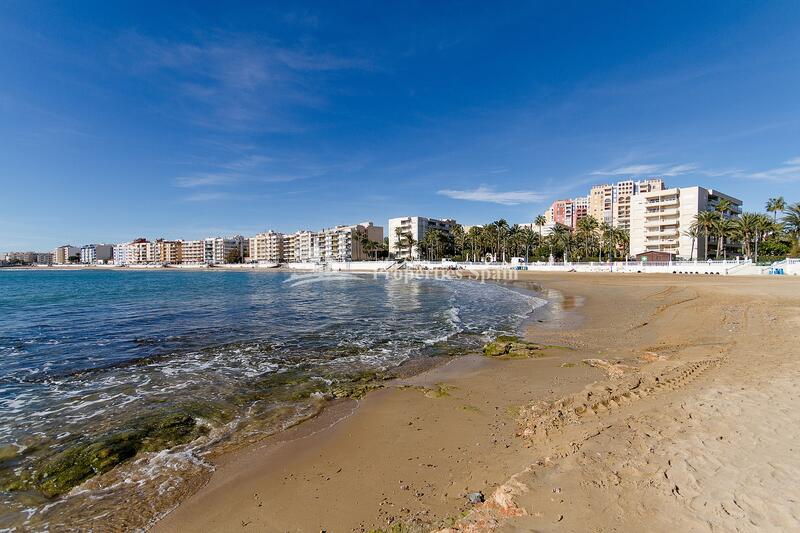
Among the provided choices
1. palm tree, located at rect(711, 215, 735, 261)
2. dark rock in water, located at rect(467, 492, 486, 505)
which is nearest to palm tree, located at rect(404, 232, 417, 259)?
palm tree, located at rect(711, 215, 735, 261)

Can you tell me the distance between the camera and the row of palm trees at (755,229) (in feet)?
220

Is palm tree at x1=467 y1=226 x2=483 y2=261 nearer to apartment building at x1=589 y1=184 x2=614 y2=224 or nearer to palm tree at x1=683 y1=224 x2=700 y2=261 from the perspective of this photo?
palm tree at x1=683 y1=224 x2=700 y2=261

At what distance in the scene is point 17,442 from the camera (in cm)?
690

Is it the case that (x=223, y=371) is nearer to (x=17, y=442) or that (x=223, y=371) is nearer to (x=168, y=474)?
(x=17, y=442)

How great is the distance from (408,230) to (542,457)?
481 ft

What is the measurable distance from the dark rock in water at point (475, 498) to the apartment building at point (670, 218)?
94894 millimetres

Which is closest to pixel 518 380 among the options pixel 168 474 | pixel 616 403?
pixel 616 403

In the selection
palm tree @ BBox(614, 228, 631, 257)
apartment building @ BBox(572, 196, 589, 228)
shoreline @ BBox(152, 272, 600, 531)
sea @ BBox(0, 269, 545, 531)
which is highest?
apartment building @ BBox(572, 196, 589, 228)

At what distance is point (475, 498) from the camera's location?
4449 millimetres

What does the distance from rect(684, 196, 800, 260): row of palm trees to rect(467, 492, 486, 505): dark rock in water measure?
274ft

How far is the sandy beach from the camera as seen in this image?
3.89 m

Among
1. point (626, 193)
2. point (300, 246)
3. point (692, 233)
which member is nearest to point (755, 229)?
point (692, 233)

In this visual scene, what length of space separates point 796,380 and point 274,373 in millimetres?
12089

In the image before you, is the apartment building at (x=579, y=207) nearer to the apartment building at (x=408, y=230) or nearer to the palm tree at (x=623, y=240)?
the apartment building at (x=408, y=230)
